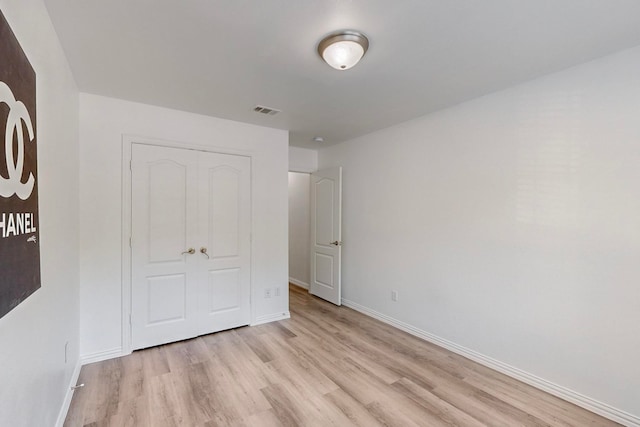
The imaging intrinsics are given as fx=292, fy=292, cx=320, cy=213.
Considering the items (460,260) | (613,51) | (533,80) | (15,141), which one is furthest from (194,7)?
(460,260)

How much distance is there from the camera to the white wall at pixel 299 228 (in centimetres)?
547

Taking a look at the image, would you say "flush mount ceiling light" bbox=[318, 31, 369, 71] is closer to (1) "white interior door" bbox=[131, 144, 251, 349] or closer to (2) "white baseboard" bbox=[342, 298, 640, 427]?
(1) "white interior door" bbox=[131, 144, 251, 349]

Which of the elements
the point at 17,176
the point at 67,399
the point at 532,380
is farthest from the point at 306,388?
the point at 17,176

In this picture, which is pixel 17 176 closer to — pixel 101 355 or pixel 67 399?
pixel 67 399

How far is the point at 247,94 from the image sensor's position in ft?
8.89

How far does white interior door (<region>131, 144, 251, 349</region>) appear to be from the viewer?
2.96m

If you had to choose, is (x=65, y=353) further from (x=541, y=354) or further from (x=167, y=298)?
(x=541, y=354)

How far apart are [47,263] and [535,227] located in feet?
11.1

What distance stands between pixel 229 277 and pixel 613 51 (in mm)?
3904

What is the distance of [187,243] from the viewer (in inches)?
126

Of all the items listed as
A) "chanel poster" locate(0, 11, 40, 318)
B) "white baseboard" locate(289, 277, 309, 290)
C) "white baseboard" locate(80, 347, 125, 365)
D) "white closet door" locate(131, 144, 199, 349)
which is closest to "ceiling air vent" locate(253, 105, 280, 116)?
"white closet door" locate(131, 144, 199, 349)

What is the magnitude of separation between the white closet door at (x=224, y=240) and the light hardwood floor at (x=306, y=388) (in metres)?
0.35

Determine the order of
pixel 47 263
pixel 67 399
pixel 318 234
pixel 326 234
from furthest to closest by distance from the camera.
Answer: pixel 318 234, pixel 326 234, pixel 67 399, pixel 47 263

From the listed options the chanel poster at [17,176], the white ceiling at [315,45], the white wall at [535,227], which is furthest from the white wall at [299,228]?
the chanel poster at [17,176]
